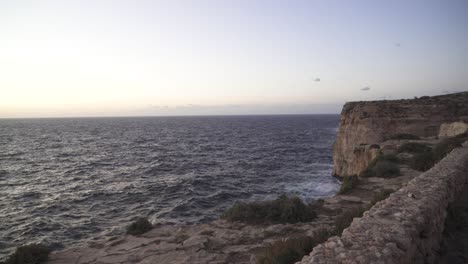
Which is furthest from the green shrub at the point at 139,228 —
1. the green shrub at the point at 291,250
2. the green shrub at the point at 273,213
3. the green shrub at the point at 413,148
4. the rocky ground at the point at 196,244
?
the green shrub at the point at 413,148

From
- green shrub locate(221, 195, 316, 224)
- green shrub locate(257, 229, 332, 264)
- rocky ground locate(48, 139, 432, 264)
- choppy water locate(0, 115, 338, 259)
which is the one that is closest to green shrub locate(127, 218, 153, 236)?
rocky ground locate(48, 139, 432, 264)

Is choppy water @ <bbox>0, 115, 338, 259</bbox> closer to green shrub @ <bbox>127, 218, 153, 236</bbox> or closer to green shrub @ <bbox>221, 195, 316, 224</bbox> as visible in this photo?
green shrub @ <bbox>127, 218, 153, 236</bbox>

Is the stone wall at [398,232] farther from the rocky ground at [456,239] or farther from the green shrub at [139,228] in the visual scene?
Answer: the green shrub at [139,228]

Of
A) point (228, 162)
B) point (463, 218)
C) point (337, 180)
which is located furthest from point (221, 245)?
point (228, 162)

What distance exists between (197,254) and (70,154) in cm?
4390

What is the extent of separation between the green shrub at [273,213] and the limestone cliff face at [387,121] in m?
18.0

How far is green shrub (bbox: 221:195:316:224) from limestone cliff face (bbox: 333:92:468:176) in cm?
1800

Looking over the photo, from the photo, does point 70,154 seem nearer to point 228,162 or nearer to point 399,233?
point 228,162

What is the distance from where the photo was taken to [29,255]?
31.3 ft

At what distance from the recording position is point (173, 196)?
A: 74.1 feet

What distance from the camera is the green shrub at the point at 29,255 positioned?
364 inches

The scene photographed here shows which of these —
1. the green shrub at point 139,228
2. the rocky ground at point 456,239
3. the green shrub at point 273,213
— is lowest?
the green shrub at point 139,228

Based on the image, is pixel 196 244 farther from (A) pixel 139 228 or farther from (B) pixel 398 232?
(B) pixel 398 232

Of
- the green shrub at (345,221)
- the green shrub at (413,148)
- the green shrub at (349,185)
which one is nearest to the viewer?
the green shrub at (345,221)
